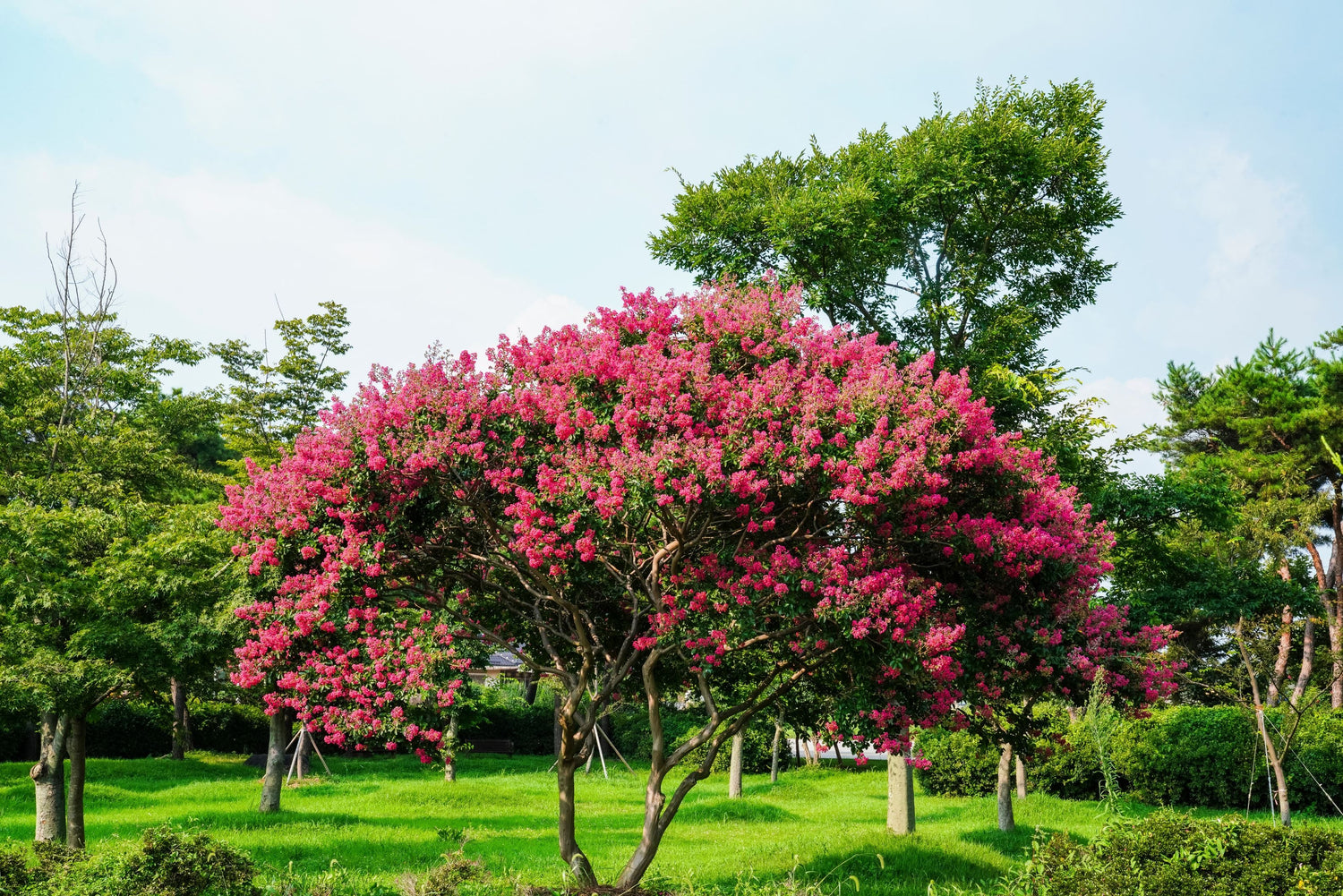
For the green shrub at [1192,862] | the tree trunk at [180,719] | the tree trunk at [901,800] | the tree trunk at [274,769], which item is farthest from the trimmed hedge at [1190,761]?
the tree trunk at [180,719]

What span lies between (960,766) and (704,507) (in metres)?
19.8

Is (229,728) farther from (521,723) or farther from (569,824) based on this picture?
(569,824)

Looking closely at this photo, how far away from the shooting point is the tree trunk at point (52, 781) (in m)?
13.9

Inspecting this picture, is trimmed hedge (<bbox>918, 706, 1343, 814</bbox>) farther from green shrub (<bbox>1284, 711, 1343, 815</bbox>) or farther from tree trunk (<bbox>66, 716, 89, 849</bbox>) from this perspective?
tree trunk (<bbox>66, 716, 89, 849</bbox>)

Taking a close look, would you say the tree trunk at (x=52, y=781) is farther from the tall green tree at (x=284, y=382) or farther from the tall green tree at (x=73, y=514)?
the tall green tree at (x=284, y=382)

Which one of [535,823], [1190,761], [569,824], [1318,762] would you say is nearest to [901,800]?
[569,824]

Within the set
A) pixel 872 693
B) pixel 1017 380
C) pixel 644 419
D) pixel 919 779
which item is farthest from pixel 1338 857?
pixel 919 779

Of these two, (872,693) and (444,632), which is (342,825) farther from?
(872,693)

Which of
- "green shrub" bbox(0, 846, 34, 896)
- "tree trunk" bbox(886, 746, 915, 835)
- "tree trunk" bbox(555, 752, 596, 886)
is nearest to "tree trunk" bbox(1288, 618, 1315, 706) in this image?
"tree trunk" bbox(886, 746, 915, 835)

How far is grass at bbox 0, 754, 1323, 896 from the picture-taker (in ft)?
43.3

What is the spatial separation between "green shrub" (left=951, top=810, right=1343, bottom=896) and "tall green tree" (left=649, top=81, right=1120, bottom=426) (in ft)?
31.2

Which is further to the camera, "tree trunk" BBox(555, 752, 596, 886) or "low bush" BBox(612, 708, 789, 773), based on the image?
"low bush" BBox(612, 708, 789, 773)

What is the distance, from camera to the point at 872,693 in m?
9.30

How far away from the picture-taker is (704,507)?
8820 millimetres
